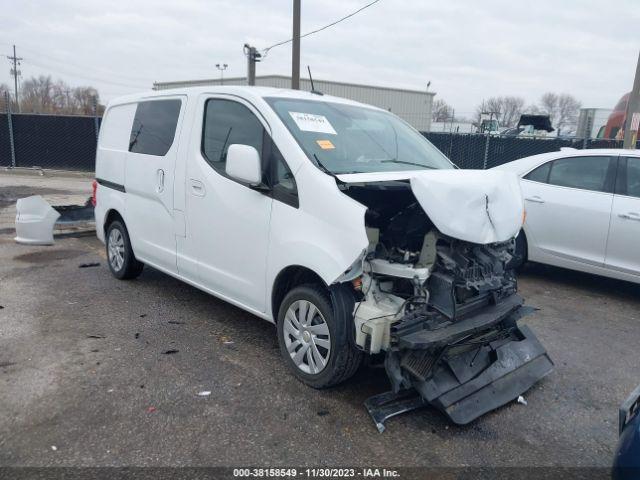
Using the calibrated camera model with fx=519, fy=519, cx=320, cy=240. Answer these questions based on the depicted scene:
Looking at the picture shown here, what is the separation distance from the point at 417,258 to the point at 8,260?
580cm

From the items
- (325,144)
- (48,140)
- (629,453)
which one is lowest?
(629,453)

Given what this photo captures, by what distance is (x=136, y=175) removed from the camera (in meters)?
5.32

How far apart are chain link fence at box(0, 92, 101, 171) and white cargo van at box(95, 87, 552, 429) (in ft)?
45.7

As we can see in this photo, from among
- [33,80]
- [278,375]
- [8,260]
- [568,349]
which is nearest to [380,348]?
[278,375]

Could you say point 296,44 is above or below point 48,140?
above

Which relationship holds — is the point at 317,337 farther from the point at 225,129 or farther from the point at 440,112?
the point at 440,112

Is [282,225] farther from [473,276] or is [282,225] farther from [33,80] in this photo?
[33,80]

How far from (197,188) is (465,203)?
232cm

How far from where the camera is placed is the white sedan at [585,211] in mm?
5574

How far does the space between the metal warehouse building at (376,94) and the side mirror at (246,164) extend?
72.7 feet

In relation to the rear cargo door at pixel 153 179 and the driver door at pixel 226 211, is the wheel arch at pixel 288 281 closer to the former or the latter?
the driver door at pixel 226 211

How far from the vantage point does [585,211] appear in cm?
582

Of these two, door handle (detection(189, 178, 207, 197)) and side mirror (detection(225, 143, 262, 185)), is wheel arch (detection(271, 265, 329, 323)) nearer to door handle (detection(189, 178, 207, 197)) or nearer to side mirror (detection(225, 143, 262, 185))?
side mirror (detection(225, 143, 262, 185))

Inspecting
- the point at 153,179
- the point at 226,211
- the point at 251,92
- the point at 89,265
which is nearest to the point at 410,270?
the point at 226,211
